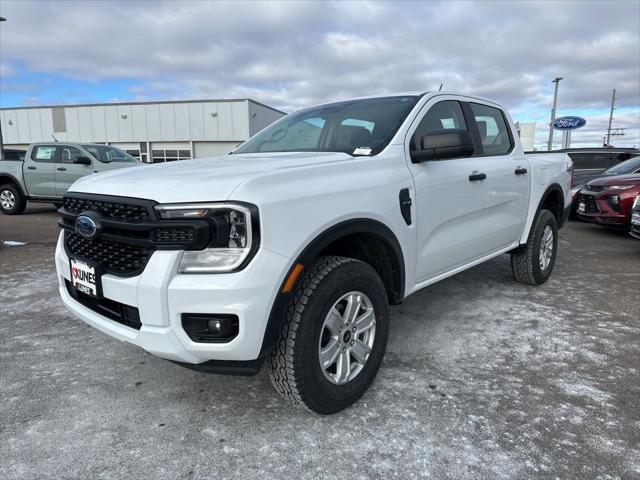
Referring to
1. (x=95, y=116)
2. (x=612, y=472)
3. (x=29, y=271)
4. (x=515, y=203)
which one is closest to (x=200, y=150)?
(x=95, y=116)

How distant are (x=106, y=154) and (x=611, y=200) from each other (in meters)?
10.5

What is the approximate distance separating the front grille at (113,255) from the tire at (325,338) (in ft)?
2.31

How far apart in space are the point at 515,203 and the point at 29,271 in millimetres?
5297

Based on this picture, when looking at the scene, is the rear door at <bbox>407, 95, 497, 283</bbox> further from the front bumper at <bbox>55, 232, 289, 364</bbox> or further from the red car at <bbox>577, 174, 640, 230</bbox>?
the red car at <bbox>577, 174, 640, 230</bbox>

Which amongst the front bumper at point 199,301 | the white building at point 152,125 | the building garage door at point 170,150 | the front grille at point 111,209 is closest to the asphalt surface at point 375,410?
the front bumper at point 199,301

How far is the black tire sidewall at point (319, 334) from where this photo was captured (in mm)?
2117

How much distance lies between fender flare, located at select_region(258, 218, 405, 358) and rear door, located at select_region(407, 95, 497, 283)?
23cm

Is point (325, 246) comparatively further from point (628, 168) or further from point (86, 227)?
point (628, 168)

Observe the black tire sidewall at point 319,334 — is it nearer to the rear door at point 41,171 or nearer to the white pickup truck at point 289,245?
the white pickup truck at point 289,245

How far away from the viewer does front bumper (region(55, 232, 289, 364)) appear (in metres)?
1.88

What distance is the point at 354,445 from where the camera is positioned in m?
2.15

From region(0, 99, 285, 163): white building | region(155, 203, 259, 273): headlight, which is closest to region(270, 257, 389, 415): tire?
region(155, 203, 259, 273): headlight

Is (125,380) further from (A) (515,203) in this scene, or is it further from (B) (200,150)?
(B) (200,150)

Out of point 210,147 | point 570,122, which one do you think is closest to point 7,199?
point 210,147
